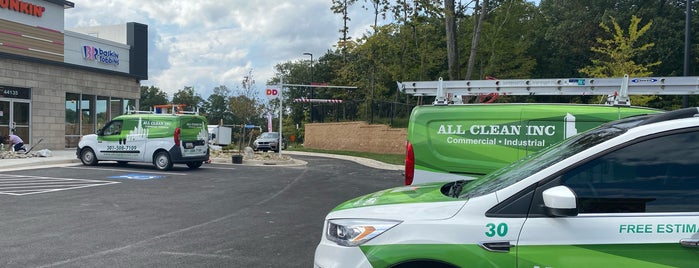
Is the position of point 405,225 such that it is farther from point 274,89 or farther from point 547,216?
point 274,89

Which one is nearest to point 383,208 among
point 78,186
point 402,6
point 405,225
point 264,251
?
point 405,225

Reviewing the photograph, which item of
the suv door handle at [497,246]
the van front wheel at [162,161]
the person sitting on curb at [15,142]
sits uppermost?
the suv door handle at [497,246]

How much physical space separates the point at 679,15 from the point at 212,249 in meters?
42.7

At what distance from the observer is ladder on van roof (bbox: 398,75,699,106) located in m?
6.26

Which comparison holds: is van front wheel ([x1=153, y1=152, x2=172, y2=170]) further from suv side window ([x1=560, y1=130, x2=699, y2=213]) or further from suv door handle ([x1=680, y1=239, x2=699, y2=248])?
suv door handle ([x1=680, y1=239, x2=699, y2=248])

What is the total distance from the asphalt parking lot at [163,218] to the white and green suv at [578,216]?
2.90 m

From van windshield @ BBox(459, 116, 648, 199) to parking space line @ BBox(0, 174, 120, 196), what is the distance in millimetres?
10694

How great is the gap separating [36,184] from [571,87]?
1227cm

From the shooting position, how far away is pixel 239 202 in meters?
10.1

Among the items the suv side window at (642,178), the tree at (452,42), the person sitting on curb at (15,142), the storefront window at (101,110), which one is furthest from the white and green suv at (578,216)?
the storefront window at (101,110)

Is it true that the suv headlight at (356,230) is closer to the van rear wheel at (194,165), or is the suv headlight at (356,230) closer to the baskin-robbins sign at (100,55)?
the van rear wheel at (194,165)

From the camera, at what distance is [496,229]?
9.59 feet

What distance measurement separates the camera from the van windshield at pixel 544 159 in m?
3.16

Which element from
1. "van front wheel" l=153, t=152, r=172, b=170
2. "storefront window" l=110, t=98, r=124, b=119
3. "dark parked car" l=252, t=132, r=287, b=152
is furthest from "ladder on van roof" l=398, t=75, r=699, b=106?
"dark parked car" l=252, t=132, r=287, b=152
